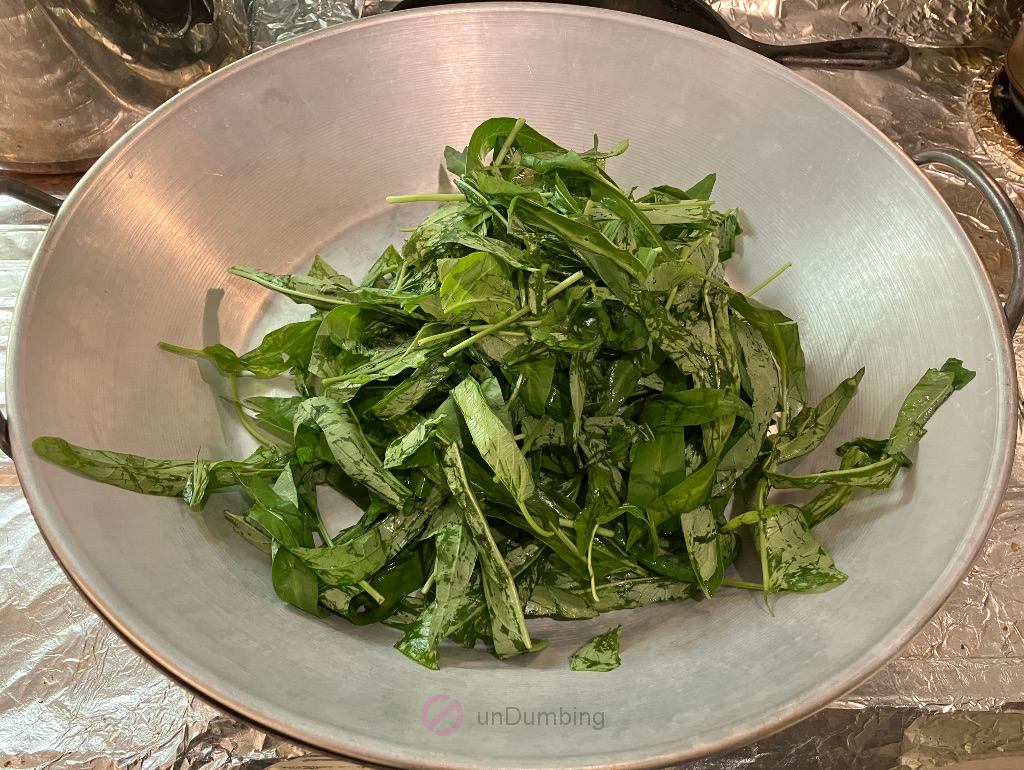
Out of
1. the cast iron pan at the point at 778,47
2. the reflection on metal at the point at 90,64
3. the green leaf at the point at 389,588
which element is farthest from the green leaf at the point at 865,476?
the reflection on metal at the point at 90,64

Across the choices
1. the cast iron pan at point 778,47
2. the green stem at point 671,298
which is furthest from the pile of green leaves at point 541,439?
the cast iron pan at point 778,47

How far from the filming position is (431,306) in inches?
26.6

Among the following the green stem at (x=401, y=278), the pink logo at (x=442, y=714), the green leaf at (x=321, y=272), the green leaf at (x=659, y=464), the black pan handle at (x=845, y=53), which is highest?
the black pan handle at (x=845, y=53)

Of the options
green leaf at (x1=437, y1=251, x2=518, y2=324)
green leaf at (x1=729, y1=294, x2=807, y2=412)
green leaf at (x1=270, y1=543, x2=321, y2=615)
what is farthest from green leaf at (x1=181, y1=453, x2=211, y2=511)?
green leaf at (x1=729, y1=294, x2=807, y2=412)

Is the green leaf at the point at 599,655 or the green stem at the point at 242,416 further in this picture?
the green stem at the point at 242,416

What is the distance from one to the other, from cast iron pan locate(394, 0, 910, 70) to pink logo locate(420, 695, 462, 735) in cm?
108

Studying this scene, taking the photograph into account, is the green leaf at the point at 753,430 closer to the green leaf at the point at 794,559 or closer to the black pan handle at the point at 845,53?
the green leaf at the point at 794,559

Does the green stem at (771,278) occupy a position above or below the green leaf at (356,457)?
above

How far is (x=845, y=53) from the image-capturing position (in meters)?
1.15

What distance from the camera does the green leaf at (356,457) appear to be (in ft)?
2.22

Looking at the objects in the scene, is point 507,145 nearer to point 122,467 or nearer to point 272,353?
point 272,353

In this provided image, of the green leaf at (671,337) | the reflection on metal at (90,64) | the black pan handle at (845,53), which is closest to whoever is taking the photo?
the green leaf at (671,337)

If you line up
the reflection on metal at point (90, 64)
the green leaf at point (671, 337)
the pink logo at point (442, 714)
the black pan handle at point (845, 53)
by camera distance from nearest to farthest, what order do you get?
the pink logo at point (442, 714) → the green leaf at point (671, 337) → the reflection on metal at point (90, 64) → the black pan handle at point (845, 53)

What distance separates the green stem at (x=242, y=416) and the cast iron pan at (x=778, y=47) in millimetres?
743
